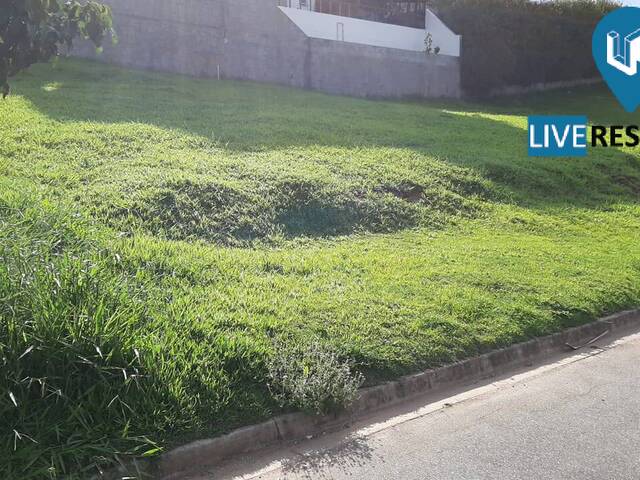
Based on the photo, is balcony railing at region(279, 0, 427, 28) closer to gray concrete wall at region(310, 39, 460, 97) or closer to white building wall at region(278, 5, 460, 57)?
white building wall at region(278, 5, 460, 57)

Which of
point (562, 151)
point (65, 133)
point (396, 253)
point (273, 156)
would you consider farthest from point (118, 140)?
point (562, 151)

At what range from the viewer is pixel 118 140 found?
9055 mm

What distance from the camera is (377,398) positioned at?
14.2 feet

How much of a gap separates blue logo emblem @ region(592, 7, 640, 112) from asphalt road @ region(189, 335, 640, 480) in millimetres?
14756

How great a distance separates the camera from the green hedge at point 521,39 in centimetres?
2578

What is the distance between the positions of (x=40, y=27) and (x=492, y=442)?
11.7ft

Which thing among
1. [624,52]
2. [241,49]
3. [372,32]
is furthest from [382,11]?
[624,52]

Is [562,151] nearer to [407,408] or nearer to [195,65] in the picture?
[195,65]

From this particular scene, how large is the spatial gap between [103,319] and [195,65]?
15.2m

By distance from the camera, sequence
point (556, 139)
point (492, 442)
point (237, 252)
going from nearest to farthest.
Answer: point (492, 442)
point (237, 252)
point (556, 139)

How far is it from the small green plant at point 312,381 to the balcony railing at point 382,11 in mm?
22262

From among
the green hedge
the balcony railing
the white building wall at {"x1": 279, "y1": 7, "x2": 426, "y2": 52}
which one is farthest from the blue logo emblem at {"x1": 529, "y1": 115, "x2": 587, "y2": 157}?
the balcony railing

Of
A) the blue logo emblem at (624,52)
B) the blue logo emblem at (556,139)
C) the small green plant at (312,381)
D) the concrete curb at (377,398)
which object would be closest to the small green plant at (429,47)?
the blue logo emblem at (624,52)

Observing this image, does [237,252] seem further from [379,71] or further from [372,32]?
[372,32]
